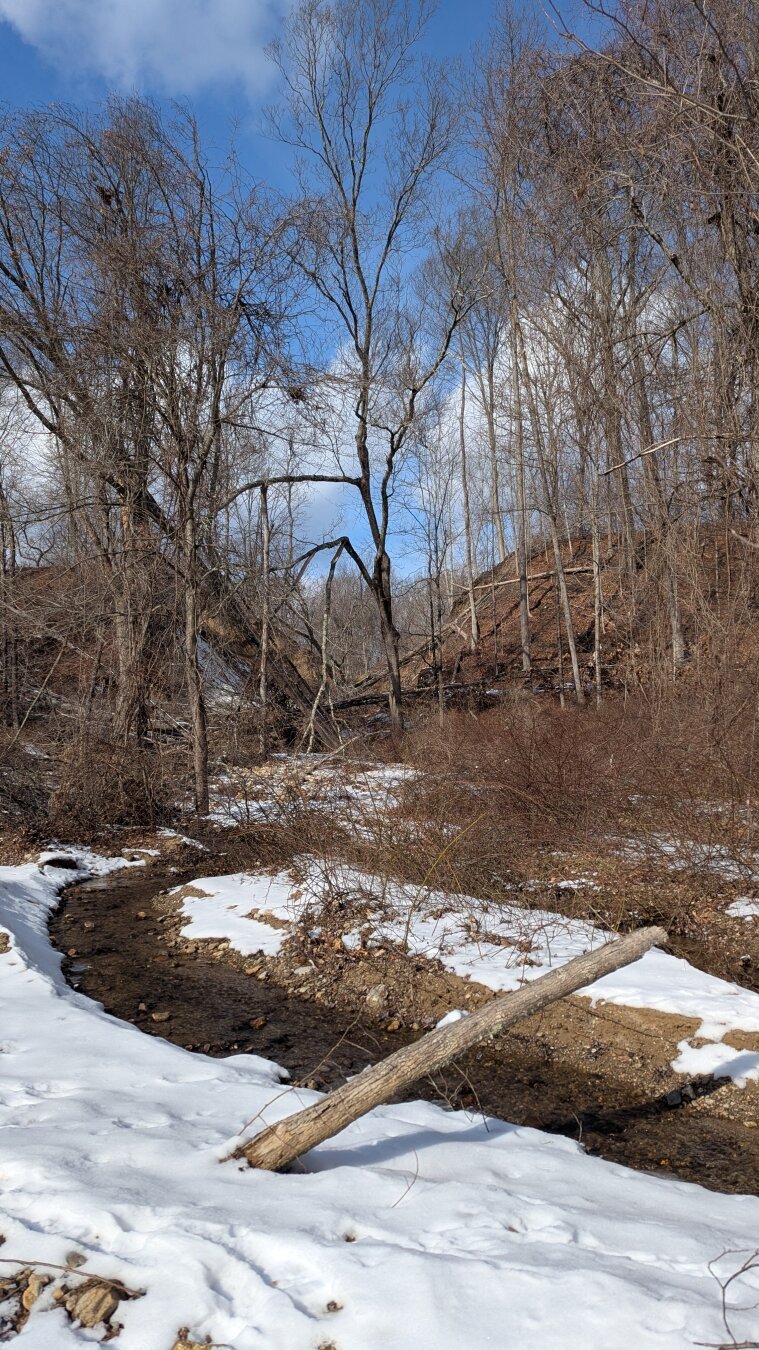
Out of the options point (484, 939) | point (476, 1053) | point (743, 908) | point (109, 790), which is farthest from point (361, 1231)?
point (109, 790)

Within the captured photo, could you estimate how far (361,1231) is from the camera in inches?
120

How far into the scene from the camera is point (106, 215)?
44.9 ft

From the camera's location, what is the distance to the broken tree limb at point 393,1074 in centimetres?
346

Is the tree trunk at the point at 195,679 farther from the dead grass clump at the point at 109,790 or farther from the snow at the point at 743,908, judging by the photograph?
the snow at the point at 743,908

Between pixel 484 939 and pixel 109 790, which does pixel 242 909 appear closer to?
pixel 484 939

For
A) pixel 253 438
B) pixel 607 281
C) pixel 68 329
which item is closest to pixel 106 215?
pixel 68 329

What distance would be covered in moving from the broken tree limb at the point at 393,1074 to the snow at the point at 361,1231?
0.11m

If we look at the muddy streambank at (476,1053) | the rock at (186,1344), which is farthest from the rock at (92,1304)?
the muddy streambank at (476,1053)

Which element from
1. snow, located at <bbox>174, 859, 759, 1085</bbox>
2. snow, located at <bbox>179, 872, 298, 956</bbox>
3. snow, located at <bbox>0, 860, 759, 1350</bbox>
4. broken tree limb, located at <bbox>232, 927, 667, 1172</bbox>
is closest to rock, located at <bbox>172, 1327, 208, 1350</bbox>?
snow, located at <bbox>0, 860, 759, 1350</bbox>

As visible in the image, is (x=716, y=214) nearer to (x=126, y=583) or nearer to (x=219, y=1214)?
(x=126, y=583)

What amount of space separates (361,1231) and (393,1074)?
616 mm

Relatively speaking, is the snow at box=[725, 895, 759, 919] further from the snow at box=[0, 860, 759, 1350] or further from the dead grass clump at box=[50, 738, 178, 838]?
the dead grass clump at box=[50, 738, 178, 838]

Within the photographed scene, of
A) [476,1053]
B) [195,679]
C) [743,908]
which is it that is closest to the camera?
[476,1053]

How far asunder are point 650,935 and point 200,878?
6659mm
